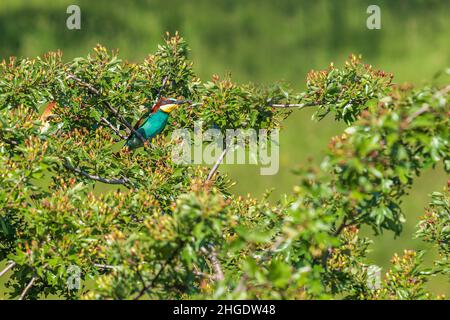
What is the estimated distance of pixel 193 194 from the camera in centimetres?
293

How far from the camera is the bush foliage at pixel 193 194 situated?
294 centimetres

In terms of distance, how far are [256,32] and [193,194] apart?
722cm

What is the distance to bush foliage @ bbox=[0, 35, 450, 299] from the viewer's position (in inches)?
116

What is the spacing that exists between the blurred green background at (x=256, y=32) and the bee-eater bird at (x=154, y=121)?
14.7 feet

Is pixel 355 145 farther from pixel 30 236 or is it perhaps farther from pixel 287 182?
pixel 287 182

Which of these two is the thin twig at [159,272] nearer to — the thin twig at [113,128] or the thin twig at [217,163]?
the thin twig at [217,163]

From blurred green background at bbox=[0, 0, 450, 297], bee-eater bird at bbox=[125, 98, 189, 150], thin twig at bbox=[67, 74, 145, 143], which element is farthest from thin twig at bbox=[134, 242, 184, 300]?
blurred green background at bbox=[0, 0, 450, 297]

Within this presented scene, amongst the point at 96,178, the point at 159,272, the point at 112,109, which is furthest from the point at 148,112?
the point at 159,272

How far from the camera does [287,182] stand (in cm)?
874

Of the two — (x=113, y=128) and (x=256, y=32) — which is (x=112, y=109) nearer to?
(x=113, y=128)

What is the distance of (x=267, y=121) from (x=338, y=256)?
35.3 inches

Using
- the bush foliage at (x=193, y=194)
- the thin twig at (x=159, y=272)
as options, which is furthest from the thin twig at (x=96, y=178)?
the thin twig at (x=159, y=272)
